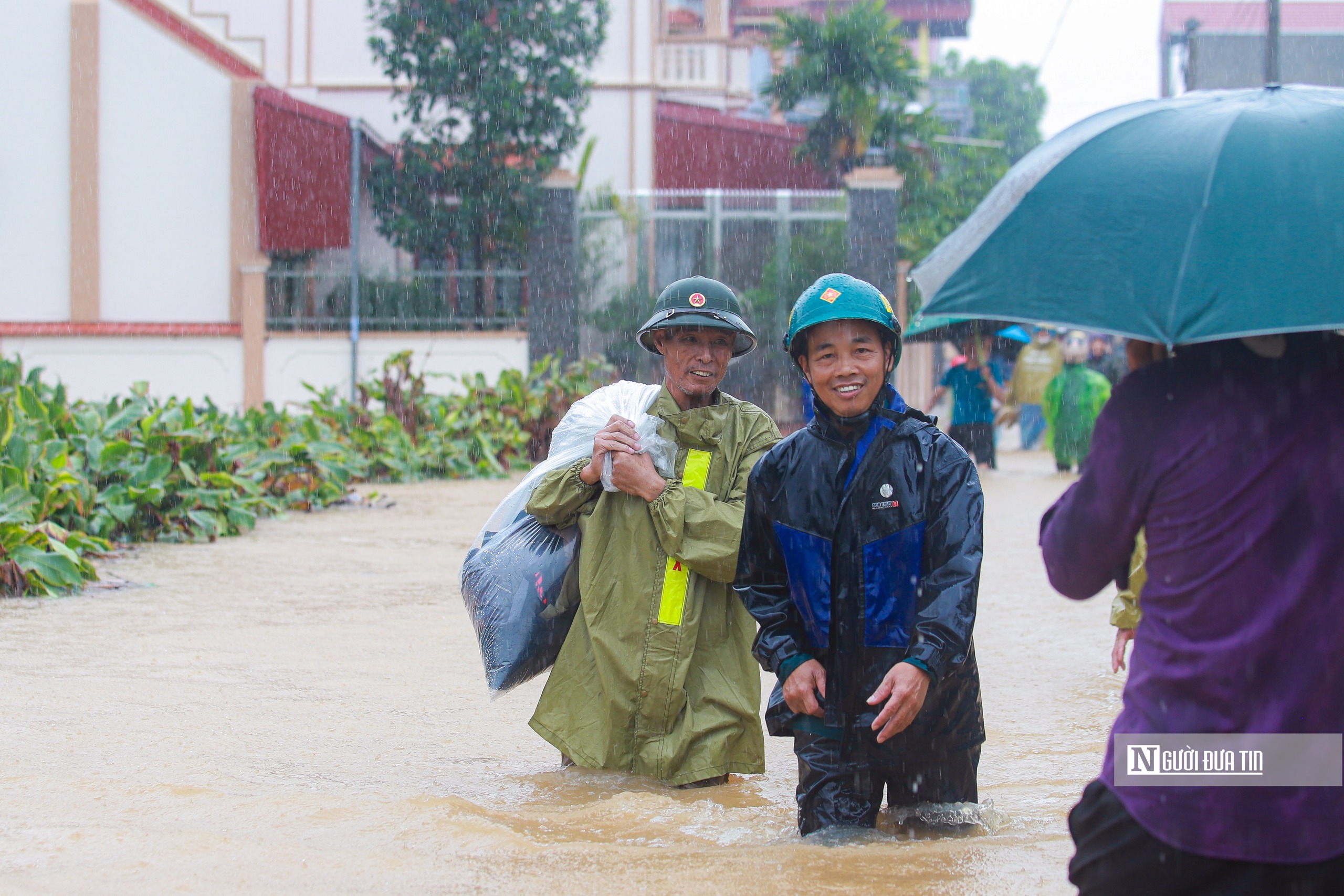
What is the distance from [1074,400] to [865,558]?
11.7 metres

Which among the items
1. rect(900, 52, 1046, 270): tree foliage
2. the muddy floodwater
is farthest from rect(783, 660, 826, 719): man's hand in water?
rect(900, 52, 1046, 270): tree foliage

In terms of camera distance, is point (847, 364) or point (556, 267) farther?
point (556, 267)

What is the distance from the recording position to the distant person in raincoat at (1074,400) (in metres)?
13.8

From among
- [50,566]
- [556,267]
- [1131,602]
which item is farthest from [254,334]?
[1131,602]

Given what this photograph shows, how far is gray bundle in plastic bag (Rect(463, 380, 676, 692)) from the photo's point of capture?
3.90 metres

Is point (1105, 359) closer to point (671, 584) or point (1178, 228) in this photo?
point (671, 584)

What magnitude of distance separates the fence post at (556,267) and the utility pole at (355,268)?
7.89 feet

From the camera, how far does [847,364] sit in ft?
9.89

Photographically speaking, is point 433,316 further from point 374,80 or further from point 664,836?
point 664,836

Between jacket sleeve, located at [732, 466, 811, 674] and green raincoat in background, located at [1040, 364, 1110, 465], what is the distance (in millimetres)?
11275

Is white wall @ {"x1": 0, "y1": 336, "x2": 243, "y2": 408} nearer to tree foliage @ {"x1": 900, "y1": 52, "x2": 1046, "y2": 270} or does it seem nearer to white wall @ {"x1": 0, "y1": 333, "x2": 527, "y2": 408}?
white wall @ {"x1": 0, "y1": 333, "x2": 527, "y2": 408}

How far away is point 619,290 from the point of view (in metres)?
19.2

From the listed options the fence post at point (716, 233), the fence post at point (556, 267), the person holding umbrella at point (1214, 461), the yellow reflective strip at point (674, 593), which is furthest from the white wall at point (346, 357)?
the person holding umbrella at point (1214, 461)

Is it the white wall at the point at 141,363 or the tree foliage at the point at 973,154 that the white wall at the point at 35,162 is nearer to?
the white wall at the point at 141,363
